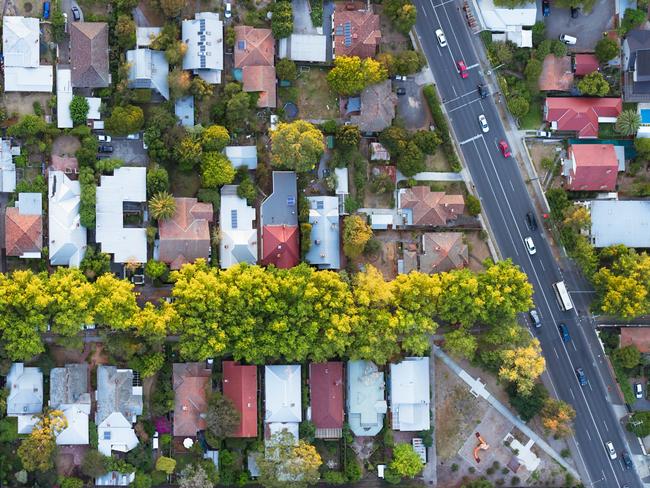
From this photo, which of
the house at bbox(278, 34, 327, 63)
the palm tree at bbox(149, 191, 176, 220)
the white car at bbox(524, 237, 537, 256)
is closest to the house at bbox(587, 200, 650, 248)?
the white car at bbox(524, 237, 537, 256)

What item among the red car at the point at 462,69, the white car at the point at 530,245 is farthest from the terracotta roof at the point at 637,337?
the red car at the point at 462,69

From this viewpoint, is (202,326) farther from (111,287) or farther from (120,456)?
(120,456)

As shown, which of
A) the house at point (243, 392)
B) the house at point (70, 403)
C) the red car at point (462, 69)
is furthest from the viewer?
the red car at point (462, 69)

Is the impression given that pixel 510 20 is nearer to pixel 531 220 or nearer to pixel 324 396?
pixel 531 220

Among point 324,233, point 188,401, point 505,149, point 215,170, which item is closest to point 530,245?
point 505,149

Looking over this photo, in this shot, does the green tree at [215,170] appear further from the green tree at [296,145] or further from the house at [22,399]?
the house at [22,399]

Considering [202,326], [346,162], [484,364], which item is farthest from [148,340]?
[484,364]
